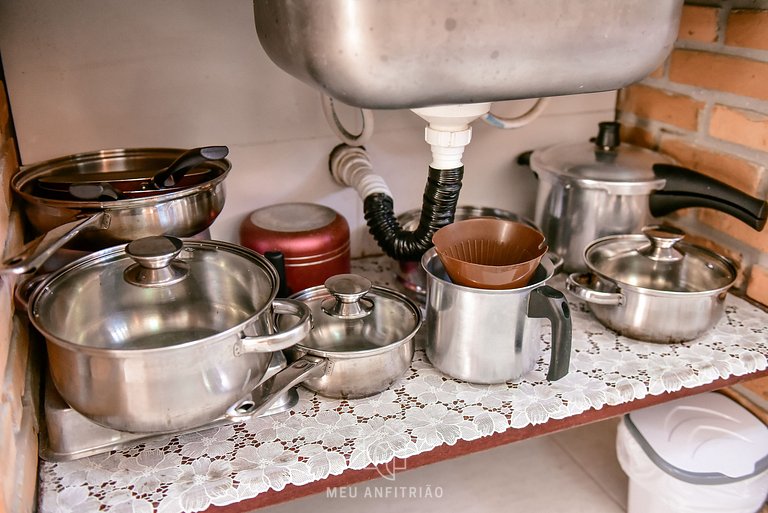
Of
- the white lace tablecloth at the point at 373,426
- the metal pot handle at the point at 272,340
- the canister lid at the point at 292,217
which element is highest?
the canister lid at the point at 292,217

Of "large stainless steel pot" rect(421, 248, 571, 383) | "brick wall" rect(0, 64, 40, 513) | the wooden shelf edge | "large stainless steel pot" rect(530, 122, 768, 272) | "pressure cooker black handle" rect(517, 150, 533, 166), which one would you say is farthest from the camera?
"pressure cooker black handle" rect(517, 150, 533, 166)

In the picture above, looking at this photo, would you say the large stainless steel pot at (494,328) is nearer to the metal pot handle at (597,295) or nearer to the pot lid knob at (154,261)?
the metal pot handle at (597,295)

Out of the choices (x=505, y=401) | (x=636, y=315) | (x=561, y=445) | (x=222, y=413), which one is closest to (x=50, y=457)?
(x=222, y=413)

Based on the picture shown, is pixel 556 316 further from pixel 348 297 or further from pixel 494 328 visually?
pixel 348 297

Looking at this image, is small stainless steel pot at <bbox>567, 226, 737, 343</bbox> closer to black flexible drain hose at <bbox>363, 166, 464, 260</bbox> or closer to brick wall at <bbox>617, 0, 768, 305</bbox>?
brick wall at <bbox>617, 0, 768, 305</bbox>

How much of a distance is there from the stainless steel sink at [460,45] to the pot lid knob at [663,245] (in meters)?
0.30

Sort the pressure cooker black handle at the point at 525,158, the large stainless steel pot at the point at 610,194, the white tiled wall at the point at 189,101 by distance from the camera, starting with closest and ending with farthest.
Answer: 1. the white tiled wall at the point at 189,101
2. the large stainless steel pot at the point at 610,194
3. the pressure cooker black handle at the point at 525,158

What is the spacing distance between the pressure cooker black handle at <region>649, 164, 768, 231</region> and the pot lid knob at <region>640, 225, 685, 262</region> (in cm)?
6

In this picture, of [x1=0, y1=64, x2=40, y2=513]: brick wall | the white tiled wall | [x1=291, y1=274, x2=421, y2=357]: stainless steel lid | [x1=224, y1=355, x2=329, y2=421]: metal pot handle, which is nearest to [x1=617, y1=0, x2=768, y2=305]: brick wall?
the white tiled wall

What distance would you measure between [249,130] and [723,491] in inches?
34.4

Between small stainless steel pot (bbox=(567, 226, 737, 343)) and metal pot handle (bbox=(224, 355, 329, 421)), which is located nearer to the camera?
metal pot handle (bbox=(224, 355, 329, 421))

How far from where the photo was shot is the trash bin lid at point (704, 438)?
918 millimetres

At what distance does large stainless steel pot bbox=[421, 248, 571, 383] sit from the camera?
0.77m

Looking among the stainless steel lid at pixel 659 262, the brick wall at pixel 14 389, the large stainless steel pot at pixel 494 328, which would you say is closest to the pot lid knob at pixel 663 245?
the stainless steel lid at pixel 659 262
